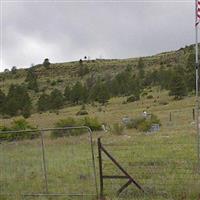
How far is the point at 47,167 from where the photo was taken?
1273cm

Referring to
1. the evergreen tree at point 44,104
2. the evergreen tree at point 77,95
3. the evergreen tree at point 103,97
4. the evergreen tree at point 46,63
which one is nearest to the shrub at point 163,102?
the evergreen tree at point 103,97

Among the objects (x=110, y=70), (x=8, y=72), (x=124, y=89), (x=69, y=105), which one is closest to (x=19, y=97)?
(x=69, y=105)

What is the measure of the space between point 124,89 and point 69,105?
10025 mm

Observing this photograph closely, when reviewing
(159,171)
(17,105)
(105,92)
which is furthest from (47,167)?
(105,92)

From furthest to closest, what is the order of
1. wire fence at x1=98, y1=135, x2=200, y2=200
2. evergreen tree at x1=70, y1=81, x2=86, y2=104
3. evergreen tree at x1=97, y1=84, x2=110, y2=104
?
evergreen tree at x1=70, y1=81, x2=86, y2=104 → evergreen tree at x1=97, y1=84, x2=110, y2=104 → wire fence at x1=98, y1=135, x2=200, y2=200

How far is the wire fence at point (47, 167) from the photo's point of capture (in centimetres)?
1159

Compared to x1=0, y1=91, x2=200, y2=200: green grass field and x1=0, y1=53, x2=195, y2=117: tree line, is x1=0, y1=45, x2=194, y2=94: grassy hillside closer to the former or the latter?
x1=0, y1=53, x2=195, y2=117: tree line

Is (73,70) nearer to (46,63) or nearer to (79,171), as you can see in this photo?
(46,63)

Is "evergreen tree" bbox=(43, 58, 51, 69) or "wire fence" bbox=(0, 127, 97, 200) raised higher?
"evergreen tree" bbox=(43, 58, 51, 69)

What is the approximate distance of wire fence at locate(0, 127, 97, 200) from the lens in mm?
11586

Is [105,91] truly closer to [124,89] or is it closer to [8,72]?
[124,89]

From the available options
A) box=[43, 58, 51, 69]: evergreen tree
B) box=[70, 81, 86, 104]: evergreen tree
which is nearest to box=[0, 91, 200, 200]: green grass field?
box=[70, 81, 86, 104]: evergreen tree

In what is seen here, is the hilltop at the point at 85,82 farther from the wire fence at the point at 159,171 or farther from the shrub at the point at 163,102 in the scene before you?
the wire fence at the point at 159,171

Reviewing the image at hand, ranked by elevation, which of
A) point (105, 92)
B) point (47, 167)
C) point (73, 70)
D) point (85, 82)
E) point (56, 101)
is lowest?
point (56, 101)
